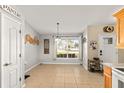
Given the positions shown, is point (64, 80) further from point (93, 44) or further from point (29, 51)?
point (29, 51)

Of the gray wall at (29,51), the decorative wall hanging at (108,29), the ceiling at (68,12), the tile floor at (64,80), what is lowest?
the tile floor at (64,80)

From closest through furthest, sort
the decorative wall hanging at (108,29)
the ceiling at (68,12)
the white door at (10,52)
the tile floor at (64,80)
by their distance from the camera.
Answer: the white door at (10,52)
the ceiling at (68,12)
the tile floor at (64,80)
the decorative wall hanging at (108,29)

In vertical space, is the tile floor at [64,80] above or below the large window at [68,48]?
below

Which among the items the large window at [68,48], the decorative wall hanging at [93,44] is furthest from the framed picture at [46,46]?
the decorative wall hanging at [93,44]

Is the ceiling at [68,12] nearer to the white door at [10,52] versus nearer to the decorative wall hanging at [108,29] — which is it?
the white door at [10,52]

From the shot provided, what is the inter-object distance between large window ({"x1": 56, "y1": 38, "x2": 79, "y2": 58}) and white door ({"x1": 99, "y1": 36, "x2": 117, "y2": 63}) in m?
4.33

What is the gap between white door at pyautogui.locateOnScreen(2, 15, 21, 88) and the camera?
3.37 m

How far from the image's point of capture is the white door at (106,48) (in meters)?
8.24

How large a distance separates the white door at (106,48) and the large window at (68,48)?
433 cm

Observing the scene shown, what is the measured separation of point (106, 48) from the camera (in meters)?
8.30

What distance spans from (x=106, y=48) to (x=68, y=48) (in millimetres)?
4591

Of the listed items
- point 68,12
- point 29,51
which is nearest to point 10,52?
point 68,12

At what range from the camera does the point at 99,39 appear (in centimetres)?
823
